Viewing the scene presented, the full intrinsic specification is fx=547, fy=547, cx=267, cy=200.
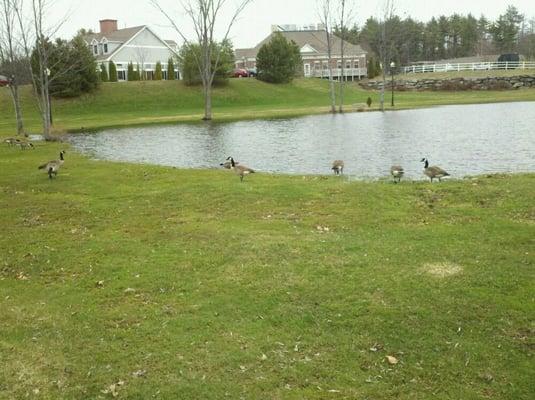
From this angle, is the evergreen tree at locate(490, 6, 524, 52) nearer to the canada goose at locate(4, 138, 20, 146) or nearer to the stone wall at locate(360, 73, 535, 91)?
the stone wall at locate(360, 73, 535, 91)

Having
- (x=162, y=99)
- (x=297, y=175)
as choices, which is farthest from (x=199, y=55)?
(x=297, y=175)

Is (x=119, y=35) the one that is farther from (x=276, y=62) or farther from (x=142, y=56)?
(x=276, y=62)

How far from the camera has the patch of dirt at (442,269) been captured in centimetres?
888

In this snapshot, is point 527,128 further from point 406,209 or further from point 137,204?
point 137,204

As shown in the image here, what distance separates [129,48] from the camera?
8412cm

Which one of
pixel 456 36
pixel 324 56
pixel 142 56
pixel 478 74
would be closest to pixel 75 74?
pixel 142 56

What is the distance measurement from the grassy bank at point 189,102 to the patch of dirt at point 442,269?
4309 centimetres

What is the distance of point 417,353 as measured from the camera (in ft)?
21.8

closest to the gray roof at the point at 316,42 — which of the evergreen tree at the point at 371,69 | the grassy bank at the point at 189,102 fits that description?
the evergreen tree at the point at 371,69

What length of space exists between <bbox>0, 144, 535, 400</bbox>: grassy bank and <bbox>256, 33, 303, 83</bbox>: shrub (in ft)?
216

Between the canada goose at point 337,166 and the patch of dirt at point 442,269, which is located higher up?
the canada goose at point 337,166

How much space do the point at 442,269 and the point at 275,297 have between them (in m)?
2.92

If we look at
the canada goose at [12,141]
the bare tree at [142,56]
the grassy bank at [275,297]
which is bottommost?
the grassy bank at [275,297]

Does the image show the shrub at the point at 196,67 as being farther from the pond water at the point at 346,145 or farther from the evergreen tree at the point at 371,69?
the evergreen tree at the point at 371,69
